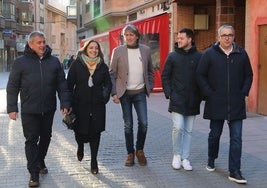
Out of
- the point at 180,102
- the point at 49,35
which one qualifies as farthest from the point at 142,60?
the point at 49,35

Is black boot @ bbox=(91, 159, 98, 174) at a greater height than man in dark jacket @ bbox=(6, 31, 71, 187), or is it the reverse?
man in dark jacket @ bbox=(6, 31, 71, 187)

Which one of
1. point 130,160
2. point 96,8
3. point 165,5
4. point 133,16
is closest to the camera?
point 130,160

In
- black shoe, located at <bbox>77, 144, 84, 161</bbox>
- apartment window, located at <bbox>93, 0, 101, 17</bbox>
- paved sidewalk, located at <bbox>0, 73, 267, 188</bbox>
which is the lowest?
paved sidewalk, located at <bbox>0, 73, 267, 188</bbox>

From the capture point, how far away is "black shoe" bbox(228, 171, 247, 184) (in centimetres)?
543

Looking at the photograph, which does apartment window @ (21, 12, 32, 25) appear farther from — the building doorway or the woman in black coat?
the woman in black coat

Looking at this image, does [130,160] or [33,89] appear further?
[130,160]

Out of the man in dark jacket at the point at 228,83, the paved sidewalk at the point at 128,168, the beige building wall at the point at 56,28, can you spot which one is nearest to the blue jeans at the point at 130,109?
the paved sidewalk at the point at 128,168

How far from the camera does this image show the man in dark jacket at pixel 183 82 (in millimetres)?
5793

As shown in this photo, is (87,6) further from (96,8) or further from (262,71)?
(262,71)

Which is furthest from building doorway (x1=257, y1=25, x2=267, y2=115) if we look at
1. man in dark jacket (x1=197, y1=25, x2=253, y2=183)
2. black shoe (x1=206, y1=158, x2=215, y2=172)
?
man in dark jacket (x1=197, y1=25, x2=253, y2=183)

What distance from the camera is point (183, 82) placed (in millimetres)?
5828

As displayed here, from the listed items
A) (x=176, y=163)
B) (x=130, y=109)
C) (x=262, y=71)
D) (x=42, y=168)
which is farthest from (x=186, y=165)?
(x=262, y=71)

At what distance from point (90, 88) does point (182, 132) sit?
52.0 inches

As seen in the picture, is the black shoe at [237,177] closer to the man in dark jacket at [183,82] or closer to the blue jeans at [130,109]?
the man in dark jacket at [183,82]
